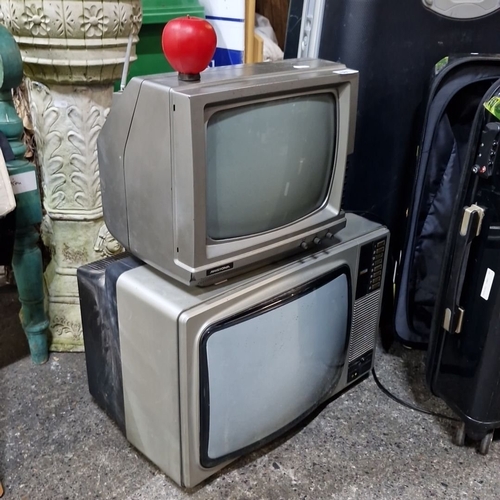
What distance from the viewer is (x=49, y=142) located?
51.6 inches

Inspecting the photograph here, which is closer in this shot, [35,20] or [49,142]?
[35,20]

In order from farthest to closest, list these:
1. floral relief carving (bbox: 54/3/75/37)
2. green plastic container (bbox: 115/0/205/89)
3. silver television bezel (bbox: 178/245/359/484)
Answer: green plastic container (bbox: 115/0/205/89)
floral relief carving (bbox: 54/3/75/37)
silver television bezel (bbox: 178/245/359/484)

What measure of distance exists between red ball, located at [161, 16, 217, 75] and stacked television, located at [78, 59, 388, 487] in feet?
0.14

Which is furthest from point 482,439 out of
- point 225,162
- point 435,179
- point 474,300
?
point 225,162

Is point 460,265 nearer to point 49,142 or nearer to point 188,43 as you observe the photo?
point 188,43

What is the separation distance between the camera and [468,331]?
3.68 feet

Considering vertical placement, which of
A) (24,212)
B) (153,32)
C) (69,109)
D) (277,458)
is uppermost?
(153,32)

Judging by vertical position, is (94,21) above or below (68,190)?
above

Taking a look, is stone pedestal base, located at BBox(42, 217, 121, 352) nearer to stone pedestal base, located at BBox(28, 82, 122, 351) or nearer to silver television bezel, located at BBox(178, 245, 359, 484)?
stone pedestal base, located at BBox(28, 82, 122, 351)

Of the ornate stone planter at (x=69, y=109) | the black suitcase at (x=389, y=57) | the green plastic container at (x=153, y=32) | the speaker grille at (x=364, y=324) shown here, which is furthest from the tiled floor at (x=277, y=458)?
the green plastic container at (x=153, y=32)

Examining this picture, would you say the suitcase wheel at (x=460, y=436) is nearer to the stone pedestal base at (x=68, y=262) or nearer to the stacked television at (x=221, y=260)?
the stacked television at (x=221, y=260)

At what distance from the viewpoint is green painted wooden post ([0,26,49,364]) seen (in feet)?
3.72

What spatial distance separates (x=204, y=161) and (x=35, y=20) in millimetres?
591

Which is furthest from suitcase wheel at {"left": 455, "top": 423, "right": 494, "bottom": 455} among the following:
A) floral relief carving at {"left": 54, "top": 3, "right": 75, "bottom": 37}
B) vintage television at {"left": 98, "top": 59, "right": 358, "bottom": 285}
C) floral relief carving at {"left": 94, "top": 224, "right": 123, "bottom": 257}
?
floral relief carving at {"left": 54, "top": 3, "right": 75, "bottom": 37}
